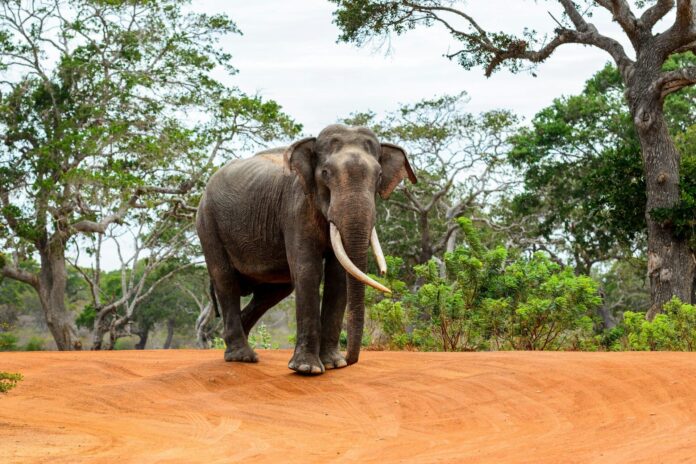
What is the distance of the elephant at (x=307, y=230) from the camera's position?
728 centimetres

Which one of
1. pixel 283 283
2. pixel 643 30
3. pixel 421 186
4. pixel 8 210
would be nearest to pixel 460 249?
pixel 283 283

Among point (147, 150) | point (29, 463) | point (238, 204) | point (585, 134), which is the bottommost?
point (29, 463)

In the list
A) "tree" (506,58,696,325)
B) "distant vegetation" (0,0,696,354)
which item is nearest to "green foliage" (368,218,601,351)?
"distant vegetation" (0,0,696,354)

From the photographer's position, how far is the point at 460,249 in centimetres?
1266

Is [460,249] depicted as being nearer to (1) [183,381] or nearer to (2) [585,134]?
(1) [183,381]

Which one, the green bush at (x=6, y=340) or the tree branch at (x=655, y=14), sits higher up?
the tree branch at (x=655, y=14)

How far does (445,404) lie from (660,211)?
11.6m

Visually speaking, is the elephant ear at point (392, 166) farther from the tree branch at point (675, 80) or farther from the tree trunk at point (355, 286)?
the tree branch at point (675, 80)

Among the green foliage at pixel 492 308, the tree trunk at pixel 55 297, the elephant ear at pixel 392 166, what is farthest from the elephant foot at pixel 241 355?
the tree trunk at pixel 55 297

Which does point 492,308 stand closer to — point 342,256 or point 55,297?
point 342,256

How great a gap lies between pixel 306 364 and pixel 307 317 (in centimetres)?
40

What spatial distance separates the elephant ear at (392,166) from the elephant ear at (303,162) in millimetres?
615

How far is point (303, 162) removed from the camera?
7734 millimetres

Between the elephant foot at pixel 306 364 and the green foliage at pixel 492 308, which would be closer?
the elephant foot at pixel 306 364
